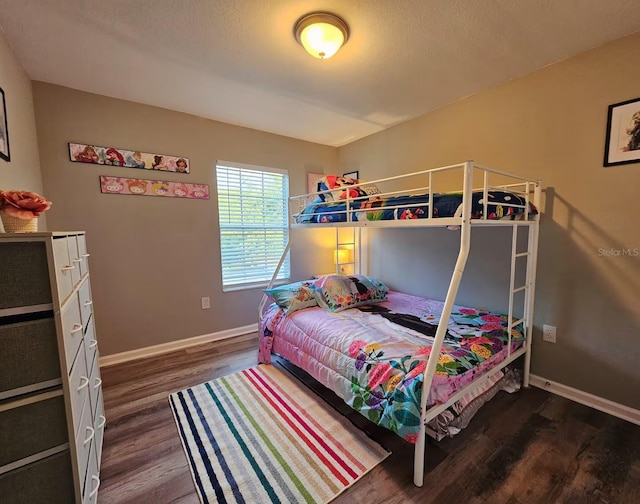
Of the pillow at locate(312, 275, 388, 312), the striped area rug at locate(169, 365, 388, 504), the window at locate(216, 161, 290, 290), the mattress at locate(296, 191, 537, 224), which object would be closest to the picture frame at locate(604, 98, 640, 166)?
the mattress at locate(296, 191, 537, 224)

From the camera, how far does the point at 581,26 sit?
63.4 inches

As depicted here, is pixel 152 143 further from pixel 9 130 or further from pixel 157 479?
pixel 157 479

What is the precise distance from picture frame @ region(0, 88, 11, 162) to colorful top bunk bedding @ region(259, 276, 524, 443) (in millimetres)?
1995

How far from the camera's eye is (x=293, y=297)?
250 centimetres

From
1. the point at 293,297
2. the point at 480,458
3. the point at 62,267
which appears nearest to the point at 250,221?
the point at 293,297

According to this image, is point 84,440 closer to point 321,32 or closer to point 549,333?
point 321,32

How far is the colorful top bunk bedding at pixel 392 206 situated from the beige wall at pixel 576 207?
1.07 ft

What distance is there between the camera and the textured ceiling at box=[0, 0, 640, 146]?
58.0 inches

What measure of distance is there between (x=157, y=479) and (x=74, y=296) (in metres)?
1.02

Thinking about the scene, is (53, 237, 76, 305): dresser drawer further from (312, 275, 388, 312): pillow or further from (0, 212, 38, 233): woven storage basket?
(312, 275, 388, 312): pillow

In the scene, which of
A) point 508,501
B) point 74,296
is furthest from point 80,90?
point 508,501

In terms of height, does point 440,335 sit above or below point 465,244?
below

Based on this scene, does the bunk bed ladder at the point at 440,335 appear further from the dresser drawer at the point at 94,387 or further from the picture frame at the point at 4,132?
the picture frame at the point at 4,132

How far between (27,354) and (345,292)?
2.07m
